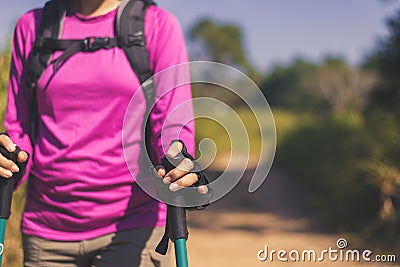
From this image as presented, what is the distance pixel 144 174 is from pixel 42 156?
12.8 inches

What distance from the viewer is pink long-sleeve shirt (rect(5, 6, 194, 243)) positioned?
1988 millimetres

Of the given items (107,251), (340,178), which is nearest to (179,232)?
(107,251)

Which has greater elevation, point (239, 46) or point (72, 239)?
point (239, 46)

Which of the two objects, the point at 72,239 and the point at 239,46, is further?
the point at 239,46

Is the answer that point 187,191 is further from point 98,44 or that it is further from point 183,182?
point 98,44

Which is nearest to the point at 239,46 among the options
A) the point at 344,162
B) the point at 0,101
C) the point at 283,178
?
the point at 283,178

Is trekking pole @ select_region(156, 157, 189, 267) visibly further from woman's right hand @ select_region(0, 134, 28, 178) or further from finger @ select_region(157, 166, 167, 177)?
woman's right hand @ select_region(0, 134, 28, 178)

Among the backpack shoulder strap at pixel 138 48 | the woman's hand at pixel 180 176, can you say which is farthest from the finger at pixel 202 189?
the backpack shoulder strap at pixel 138 48

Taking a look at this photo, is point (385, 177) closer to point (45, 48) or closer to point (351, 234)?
point (351, 234)

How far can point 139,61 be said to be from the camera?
1.99 metres

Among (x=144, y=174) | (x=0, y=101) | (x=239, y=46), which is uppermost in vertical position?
(x=239, y=46)

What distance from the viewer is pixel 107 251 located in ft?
6.61

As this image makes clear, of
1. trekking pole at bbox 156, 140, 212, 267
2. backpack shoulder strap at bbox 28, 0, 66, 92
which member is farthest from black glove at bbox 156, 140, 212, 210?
backpack shoulder strap at bbox 28, 0, 66, 92

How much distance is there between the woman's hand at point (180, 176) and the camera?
1.74 m
